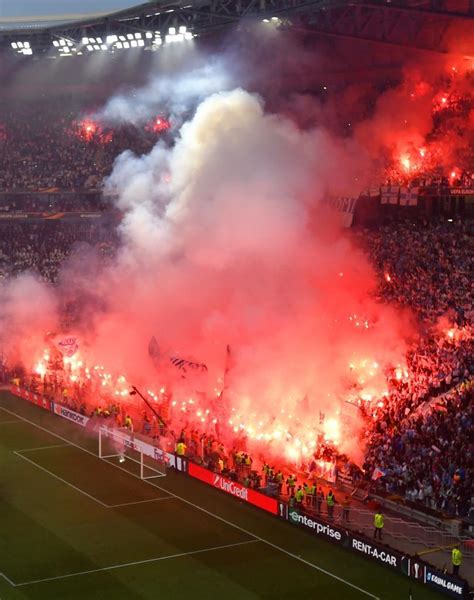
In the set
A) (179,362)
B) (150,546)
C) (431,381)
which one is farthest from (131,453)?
(431,381)

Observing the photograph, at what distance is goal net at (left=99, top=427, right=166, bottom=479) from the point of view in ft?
91.0

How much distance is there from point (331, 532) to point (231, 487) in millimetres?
4051

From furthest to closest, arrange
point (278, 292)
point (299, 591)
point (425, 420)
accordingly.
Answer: point (278, 292), point (425, 420), point (299, 591)

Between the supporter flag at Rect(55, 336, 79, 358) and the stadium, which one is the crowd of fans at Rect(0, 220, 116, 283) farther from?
the supporter flag at Rect(55, 336, 79, 358)

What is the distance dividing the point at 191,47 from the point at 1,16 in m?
9.82

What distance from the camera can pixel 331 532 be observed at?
2222 cm

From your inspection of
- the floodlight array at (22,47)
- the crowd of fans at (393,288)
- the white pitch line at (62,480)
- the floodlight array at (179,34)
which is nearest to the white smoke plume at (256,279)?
the crowd of fans at (393,288)

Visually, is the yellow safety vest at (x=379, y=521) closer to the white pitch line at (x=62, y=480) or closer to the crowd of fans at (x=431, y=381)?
the crowd of fans at (x=431, y=381)

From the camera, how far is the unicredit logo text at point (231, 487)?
25.1m

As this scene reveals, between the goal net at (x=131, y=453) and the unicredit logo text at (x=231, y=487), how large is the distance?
2.09 meters

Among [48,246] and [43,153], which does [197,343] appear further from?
[43,153]

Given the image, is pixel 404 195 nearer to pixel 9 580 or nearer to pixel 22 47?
pixel 22 47

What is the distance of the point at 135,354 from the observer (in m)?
34.5

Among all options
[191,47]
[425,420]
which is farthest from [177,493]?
[191,47]
